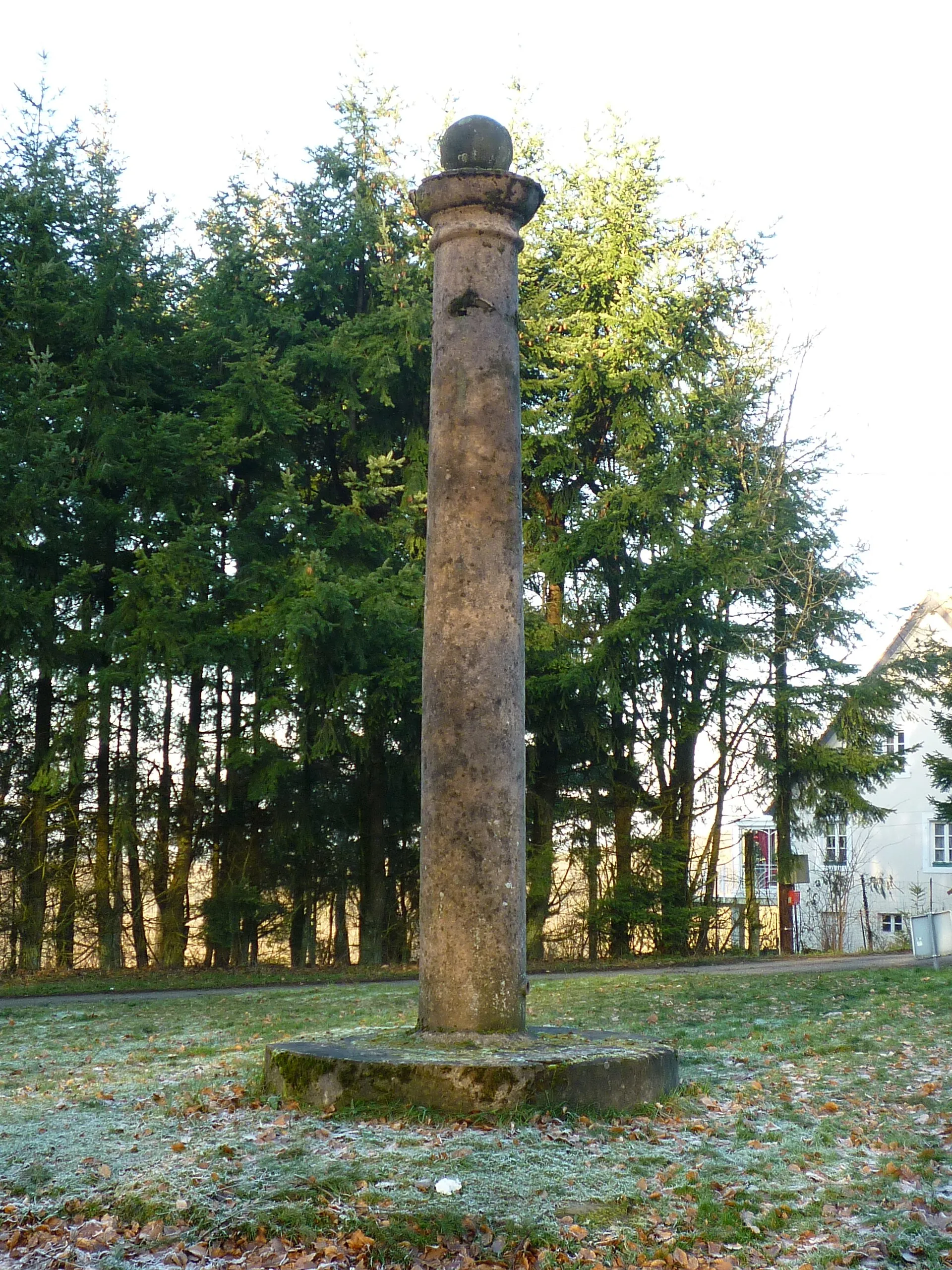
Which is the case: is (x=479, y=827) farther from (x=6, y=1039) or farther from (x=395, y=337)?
(x=395, y=337)

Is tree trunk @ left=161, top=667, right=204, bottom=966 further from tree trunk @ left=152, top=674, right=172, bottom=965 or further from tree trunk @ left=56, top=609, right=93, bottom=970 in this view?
tree trunk @ left=56, top=609, right=93, bottom=970

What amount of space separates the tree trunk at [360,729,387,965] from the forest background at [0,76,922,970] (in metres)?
0.06

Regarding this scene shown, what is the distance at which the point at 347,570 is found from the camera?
65.9 feet

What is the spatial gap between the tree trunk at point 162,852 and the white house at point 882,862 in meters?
10.9

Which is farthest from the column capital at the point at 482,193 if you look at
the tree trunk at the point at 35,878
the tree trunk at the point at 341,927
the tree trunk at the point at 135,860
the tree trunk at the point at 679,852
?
the tree trunk at the point at 341,927

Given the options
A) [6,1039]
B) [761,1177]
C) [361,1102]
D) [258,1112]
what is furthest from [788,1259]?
[6,1039]

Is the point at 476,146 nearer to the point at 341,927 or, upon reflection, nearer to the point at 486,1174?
the point at 486,1174

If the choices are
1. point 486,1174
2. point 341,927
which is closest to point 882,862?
point 341,927

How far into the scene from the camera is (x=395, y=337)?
69.6 ft

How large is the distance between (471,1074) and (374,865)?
15631 millimetres

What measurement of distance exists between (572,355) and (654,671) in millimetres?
5851

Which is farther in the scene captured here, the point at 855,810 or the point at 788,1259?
the point at 855,810

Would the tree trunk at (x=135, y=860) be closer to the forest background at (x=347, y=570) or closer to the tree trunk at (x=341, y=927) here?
the forest background at (x=347, y=570)

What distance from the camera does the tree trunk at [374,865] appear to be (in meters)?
21.1
